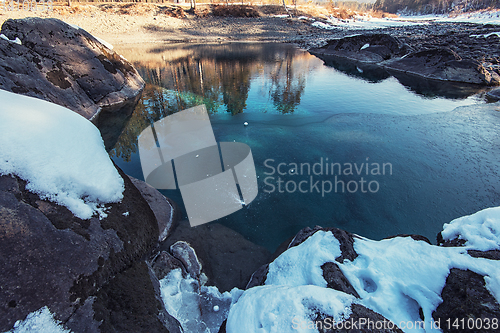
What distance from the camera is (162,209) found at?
4.93 m

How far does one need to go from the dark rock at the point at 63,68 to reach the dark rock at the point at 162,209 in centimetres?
597

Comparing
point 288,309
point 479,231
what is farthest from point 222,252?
point 479,231

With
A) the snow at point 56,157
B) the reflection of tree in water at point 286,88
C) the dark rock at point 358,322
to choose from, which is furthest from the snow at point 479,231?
the reflection of tree in water at point 286,88

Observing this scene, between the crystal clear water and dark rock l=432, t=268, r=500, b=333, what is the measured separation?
2375 mm

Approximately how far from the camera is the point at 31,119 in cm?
261

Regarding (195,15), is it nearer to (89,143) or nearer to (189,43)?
(189,43)

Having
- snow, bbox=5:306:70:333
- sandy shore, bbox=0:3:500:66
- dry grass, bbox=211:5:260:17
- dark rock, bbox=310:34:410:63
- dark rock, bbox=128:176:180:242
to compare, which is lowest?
dark rock, bbox=128:176:180:242

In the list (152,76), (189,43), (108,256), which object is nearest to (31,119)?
(108,256)

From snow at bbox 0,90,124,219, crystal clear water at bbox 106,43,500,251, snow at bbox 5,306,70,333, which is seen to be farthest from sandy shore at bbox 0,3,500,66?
snow at bbox 5,306,70,333

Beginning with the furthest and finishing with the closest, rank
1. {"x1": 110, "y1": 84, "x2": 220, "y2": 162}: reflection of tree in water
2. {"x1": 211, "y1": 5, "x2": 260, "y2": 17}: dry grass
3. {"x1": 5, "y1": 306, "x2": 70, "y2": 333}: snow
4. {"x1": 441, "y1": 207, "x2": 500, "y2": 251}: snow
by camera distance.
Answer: {"x1": 211, "y1": 5, "x2": 260, "y2": 17}: dry grass → {"x1": 110, "y1": 84, "x2": 220, "y2": 162}: reflection of tree in water → {"x1": 441, "y1": 207, "x2": 500, "y2": 251}: snow → {"x1": 5, "y1": 306, "x2": 70, "y2": 333}: snow

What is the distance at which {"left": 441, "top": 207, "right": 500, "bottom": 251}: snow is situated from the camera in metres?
2.67

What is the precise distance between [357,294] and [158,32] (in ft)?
151

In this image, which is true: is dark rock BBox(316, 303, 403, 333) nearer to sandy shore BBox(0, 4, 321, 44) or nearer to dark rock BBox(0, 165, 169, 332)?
dark rock BBox(0, 165, 169, 332)

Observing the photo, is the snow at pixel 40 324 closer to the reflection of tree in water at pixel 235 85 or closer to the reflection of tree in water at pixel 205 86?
the reflection of tree in water at pixel 205 86
